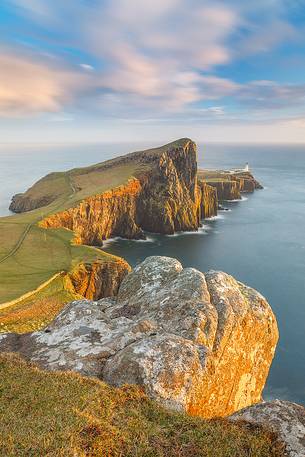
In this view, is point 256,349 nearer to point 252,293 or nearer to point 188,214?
point 252,293

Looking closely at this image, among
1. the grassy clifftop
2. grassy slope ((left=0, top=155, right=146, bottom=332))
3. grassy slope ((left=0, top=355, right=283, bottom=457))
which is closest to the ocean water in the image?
the grassy clifftop

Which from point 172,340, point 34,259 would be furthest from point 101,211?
point 172,340

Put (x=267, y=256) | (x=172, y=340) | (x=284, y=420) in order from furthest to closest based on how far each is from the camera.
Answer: (x=267, y=256), (x=172, y=340), (x=284, y=420)

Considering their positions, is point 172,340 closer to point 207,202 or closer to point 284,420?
point 284,420

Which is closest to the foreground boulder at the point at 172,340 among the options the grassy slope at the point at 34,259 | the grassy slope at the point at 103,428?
the grassy slope at the point at 103,428

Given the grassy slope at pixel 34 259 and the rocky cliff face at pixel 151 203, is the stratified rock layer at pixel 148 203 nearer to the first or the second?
the rocky cliff face at pixel 151 203

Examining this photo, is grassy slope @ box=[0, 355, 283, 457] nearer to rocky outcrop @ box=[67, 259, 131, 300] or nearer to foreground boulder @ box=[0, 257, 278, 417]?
foreground boulder @ box=[0, 257, 278, 417]
